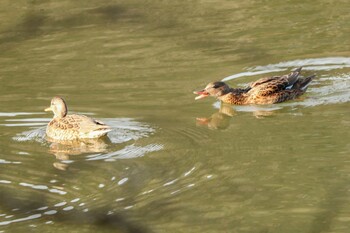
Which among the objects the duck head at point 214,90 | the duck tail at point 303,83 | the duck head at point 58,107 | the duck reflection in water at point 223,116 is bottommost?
the duck reflection in water at point 223,116

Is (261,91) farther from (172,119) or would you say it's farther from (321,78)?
(172,119)

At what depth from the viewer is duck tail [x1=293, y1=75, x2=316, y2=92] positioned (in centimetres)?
1222

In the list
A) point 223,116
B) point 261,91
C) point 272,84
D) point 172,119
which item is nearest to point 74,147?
point 172,119

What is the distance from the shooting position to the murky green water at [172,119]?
858 centimetres

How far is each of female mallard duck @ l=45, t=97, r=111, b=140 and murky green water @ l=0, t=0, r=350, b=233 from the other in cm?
14

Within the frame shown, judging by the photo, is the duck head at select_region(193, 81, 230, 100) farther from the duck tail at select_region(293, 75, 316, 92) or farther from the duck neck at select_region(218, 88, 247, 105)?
the duck tail at select_region(293, 75, 316, 92)

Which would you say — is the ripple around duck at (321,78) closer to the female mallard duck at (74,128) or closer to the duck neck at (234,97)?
the duck neck at (234,97)

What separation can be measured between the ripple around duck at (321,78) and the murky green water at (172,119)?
3 cm

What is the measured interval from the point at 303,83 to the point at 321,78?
53 centimetres

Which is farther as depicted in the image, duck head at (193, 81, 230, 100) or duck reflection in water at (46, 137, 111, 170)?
duck head at (193, 81, 230, 100)

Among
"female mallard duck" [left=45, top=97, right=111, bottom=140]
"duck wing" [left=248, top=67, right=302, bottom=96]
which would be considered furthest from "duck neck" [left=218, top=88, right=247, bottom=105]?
"female mallard duck" [left=45, top=97, right=111, bottom=140]

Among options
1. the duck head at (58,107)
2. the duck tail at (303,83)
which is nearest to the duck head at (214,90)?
the duck tail at (303,83)

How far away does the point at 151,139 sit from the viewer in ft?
34.3

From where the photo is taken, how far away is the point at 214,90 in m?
12.0
